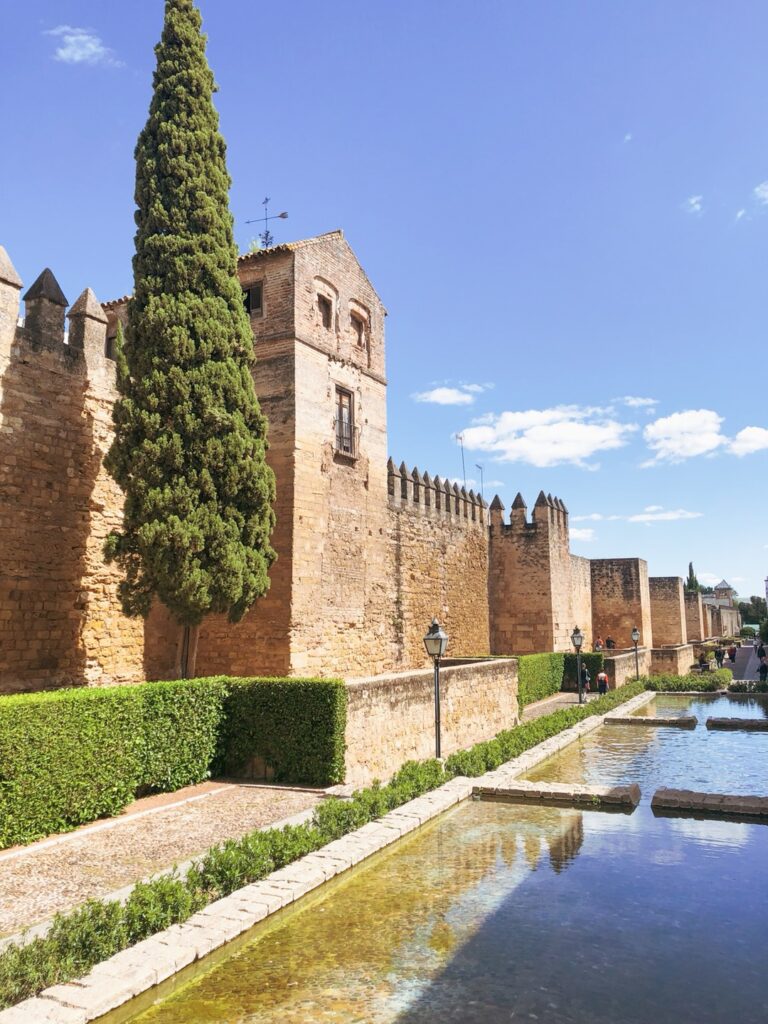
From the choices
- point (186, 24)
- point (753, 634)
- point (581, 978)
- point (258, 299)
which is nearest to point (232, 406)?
point (258, 299)

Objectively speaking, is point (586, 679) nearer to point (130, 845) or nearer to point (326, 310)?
point (326, 310)

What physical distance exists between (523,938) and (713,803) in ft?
15.9

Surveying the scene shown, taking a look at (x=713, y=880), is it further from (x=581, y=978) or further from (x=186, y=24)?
(x=186, y=24)

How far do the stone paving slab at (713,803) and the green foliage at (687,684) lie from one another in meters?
17.3

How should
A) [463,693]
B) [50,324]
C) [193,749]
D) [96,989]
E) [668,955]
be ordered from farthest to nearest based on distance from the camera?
[463,693] < [50,324] < [193,749] < [668,955] < [96,989]

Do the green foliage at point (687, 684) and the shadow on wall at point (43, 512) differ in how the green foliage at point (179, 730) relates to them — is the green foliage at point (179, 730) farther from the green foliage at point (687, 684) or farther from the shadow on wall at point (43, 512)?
the green foliage at point (687, 684)

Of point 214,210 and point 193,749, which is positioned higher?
point 214,210

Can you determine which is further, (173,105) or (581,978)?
(173,105)

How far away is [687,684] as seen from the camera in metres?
25.8

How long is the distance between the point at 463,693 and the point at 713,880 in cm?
793

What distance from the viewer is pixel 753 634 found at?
70562 millimetres

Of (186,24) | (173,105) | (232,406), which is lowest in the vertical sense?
(232,406)

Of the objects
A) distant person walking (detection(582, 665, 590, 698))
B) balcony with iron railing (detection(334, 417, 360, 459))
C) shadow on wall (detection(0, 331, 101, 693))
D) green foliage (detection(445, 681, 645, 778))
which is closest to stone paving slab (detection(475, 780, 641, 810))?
green foliage (detection(445, 681, 645, 778))

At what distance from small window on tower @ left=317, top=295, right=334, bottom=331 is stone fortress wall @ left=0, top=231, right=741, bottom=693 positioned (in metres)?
0.05
